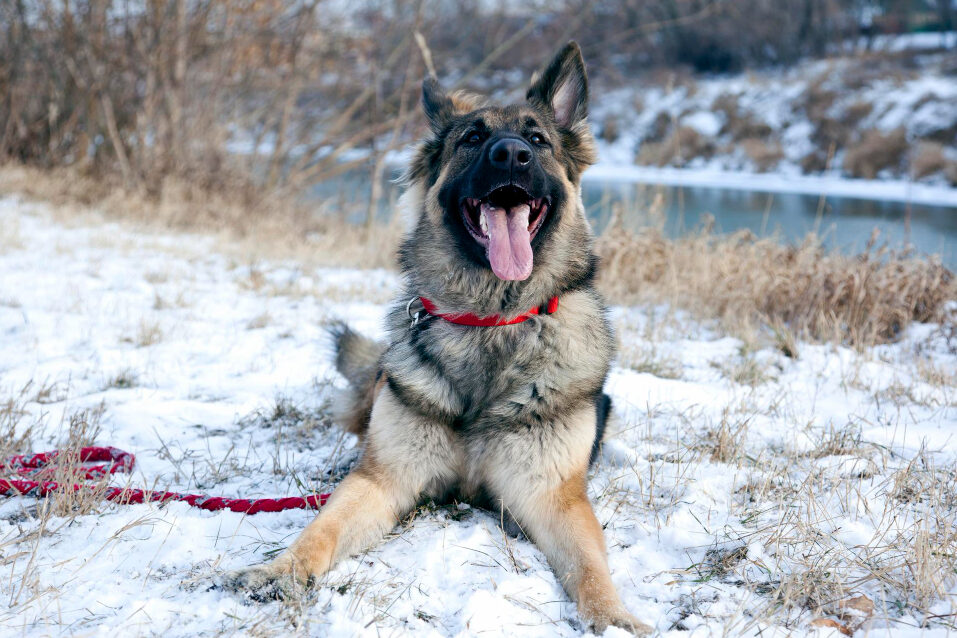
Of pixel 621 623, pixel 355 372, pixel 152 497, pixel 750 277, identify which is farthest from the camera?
pixel 750 277

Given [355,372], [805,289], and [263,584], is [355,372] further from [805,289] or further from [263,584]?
[805,289]

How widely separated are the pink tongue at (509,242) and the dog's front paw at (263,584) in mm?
1355

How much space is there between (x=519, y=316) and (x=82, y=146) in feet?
37.9

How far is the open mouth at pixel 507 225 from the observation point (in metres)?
2.65

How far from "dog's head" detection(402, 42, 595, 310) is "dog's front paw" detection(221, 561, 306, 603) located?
136cm

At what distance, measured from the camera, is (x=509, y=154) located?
102 inches

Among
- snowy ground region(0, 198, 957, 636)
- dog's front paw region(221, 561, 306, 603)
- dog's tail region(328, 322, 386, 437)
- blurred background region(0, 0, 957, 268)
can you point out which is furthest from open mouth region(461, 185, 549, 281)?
blurred background region(0, 0, 957, 268)

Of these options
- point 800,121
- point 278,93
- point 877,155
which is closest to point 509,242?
point 278,93

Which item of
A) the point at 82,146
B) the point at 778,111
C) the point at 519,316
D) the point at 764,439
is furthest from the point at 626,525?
the point at 778,111

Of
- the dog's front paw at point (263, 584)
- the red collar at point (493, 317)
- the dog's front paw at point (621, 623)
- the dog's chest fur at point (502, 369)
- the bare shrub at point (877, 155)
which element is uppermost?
the bare shrub at point (877, 155)

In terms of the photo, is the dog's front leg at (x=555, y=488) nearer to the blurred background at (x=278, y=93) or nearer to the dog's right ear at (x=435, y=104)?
the dog's right ear at (x=435, y=104)

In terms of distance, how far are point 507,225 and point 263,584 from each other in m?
1.64

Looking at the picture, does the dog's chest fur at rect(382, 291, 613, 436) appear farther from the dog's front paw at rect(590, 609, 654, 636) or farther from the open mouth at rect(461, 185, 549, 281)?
the dog's front paw at rect(590, 609, 654, 636)

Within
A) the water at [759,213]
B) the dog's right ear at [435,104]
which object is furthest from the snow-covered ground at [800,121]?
the dog's right ear at [435,104]
